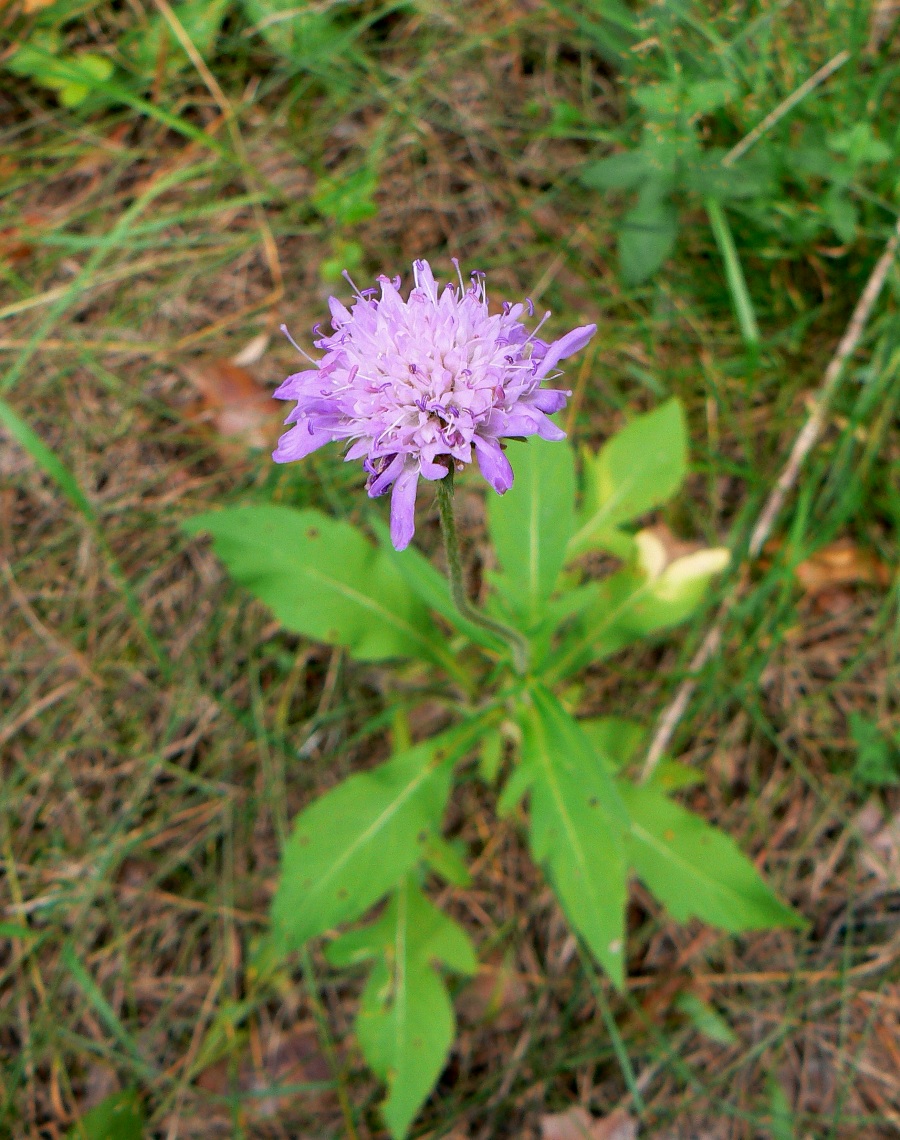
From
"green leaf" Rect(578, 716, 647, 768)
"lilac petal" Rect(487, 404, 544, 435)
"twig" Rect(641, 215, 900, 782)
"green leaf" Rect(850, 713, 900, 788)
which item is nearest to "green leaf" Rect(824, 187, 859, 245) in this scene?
"twig" Rect(641, 215, 900, 782)

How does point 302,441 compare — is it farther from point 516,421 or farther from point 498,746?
point 498,746

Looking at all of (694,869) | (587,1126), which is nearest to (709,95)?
(694,869)

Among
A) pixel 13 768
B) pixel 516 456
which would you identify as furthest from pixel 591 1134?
pixel 13 768

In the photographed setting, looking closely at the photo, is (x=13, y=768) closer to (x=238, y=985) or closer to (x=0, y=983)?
(x=0, y=983)

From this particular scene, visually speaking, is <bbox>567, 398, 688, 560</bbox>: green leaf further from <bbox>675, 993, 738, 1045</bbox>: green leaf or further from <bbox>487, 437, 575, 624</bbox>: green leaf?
<bbox>675, 993, 738, 1045</bbox>: green leaf

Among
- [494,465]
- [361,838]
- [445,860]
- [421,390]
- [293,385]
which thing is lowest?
[445,860]

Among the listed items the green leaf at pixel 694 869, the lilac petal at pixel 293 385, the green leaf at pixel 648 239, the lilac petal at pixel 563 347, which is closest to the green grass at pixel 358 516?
the green leaf at pixel 648 239
